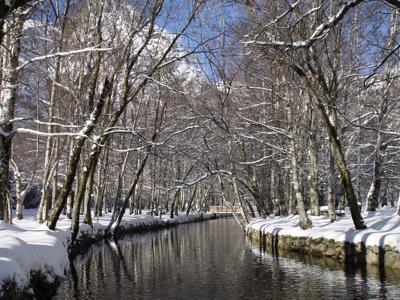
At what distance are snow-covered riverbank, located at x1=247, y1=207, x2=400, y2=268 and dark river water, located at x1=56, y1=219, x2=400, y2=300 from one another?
0.72 meters

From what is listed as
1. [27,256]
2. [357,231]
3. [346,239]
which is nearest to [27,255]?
[27,256]

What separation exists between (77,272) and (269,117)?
A: 580 inches

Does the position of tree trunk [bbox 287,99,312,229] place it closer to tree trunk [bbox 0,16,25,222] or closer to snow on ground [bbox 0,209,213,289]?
snow on ground [bbox 0,209,213,289]

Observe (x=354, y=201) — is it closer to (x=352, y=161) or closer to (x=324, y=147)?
(x=324, y=147)

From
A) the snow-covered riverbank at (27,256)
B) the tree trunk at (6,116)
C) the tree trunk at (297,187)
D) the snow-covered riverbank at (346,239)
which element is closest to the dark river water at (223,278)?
the snow-covered riverbank at (346,239)

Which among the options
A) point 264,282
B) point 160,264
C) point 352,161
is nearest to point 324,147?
point 352,161

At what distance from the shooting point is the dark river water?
10742mm

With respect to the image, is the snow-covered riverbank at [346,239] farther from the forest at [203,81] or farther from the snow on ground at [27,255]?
the snow on ground at [27,255]

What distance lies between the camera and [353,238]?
15102 millimetres

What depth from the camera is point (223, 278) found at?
13047 millimetres

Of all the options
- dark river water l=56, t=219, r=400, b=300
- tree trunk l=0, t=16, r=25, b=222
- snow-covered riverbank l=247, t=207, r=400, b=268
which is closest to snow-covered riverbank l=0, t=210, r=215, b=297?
dark river water l=56, t=219, r=400, b=300

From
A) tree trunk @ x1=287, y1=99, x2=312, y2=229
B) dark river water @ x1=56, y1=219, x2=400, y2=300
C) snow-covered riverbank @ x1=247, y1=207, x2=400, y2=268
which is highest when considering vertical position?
tree trunk @ x1=287, y1=99, x2=312, y2=229

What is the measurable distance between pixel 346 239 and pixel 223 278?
5145mm

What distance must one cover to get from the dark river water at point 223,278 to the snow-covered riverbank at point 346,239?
0.72 metres
